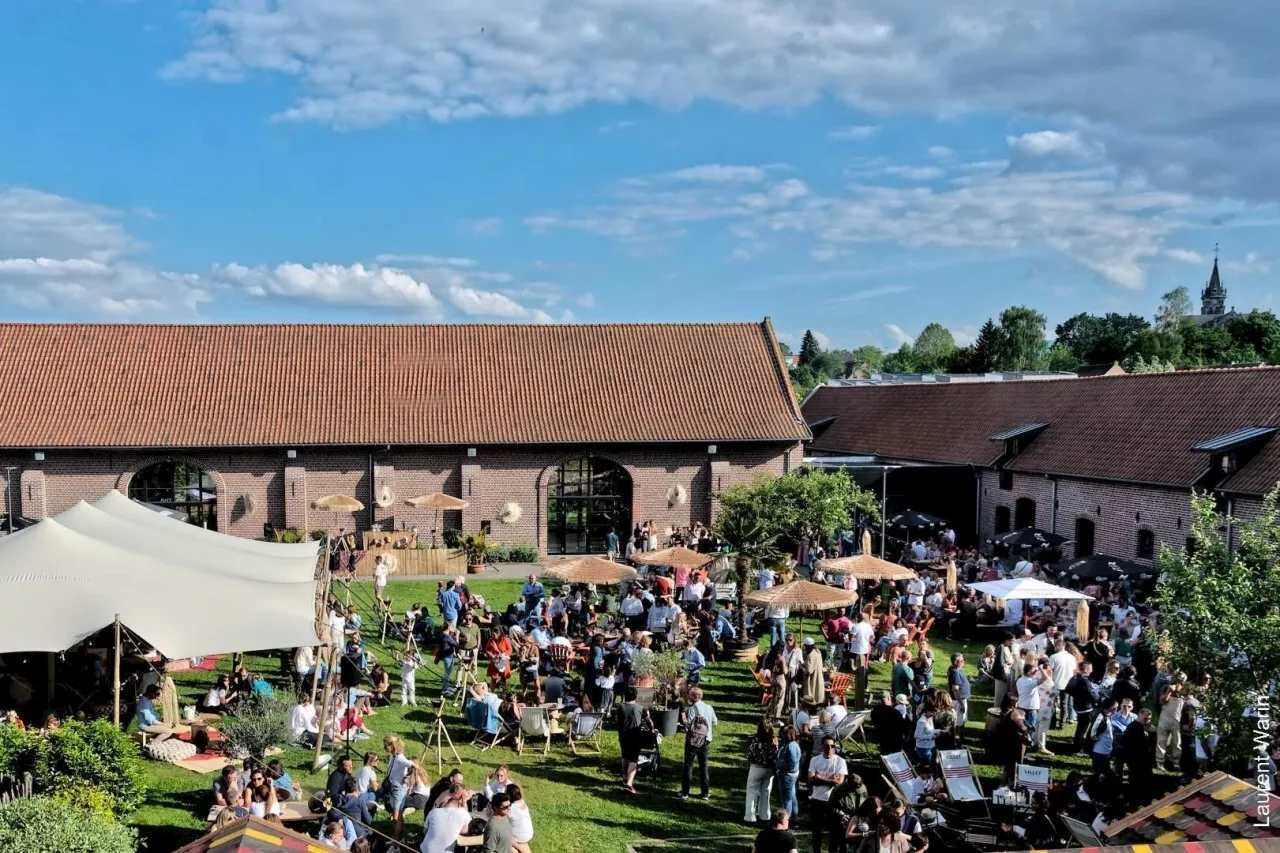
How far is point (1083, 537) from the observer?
27.9m

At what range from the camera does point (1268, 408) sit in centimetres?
2459

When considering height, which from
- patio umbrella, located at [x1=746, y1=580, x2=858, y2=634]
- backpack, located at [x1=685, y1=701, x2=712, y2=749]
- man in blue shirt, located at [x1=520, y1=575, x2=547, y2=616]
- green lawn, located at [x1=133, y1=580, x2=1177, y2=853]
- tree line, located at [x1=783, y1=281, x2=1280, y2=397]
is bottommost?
green lawn, located at [x1=133, y1=580, x2=1177, y2=853]

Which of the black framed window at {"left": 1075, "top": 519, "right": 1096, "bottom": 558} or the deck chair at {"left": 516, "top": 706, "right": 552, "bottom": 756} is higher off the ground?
the black framed window at {"left": 1075, "top": 519, "right": 1096, "bottom": 558}

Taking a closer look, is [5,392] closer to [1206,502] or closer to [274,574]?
[274,574]

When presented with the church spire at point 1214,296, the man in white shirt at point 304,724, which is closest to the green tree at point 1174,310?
the church spire at point 1214,296

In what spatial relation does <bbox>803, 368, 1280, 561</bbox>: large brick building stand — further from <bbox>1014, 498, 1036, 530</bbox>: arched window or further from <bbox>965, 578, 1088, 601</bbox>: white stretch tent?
<bbox>965, 578, 1088, 601</bbox>: white stretch tent

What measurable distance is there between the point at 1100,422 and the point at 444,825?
81.8 feet

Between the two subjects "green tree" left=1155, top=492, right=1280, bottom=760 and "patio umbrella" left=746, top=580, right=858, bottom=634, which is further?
"patio umbrella" left=746, top=580, right=858, bottom=634

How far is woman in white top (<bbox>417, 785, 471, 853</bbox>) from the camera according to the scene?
32.2 ft

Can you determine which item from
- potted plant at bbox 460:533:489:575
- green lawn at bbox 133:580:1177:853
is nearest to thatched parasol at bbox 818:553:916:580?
green lawn at bbox 133:580:1177:853

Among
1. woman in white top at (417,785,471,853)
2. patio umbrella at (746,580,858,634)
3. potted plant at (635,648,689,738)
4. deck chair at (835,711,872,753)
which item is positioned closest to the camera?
woman in white top at (417,785,471,853)

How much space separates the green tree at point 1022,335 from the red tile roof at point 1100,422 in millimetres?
49333

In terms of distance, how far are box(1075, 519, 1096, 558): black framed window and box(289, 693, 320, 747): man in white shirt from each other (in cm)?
2117

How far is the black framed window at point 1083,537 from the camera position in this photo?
27562mm
